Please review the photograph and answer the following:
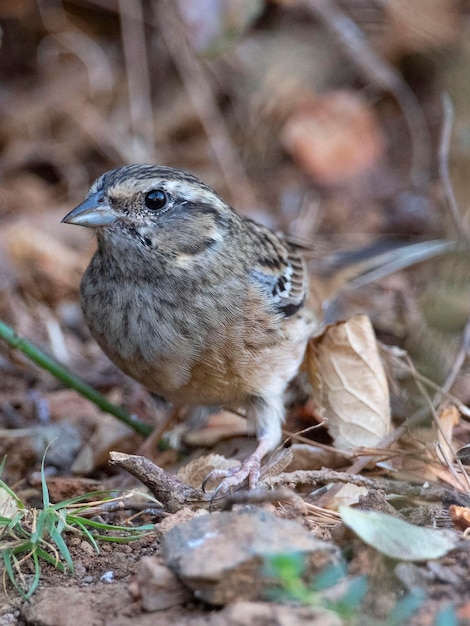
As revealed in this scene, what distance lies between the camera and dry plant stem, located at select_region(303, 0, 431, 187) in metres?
7.89

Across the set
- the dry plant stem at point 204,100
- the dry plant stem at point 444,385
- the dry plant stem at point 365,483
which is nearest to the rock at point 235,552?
the dry plant stem at point 365,483

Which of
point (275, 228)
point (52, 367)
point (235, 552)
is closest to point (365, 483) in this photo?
point (235, 552)

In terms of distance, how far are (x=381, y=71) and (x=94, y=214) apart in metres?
4.83

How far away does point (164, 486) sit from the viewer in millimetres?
3527

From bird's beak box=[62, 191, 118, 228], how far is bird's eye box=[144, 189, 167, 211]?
6.9 inches

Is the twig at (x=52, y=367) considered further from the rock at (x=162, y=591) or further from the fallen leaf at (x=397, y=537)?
the fallen leaf at (x=397, y=537)

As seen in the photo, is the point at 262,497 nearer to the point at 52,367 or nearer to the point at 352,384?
the point at 352,384

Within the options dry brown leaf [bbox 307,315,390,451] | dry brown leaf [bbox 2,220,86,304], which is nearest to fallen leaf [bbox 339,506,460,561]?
dry brown leaf [bbox 307,315,390,451]

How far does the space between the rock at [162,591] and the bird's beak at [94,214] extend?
1.83 metres

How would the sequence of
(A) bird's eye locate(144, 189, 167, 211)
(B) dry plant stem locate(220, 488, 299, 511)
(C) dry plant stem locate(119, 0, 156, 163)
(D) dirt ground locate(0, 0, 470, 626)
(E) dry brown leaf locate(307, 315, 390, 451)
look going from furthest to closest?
(C) dry plant stem locate(119, 0, 156, 163) < (E) dry brown leaf locate(307, 315, 390, 451) < (A) bird's eye locate(144, 189, 167, 211) < (D) dirt ground locate(0, 0, 470, 626) < (B) dry plant stem locate(220, 488, 299, 511)

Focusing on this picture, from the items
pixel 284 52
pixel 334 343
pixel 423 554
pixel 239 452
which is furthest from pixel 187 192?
pixel 284 52

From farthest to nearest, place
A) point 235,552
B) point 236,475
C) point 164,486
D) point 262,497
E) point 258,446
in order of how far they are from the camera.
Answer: point 258,446, point 236,475, point 164,486, point 262,497, point 235,552

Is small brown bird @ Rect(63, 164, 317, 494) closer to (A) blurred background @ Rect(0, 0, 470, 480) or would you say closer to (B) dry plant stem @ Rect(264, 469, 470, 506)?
(B) dry plant stem @ Rect(264, 469, 470, 506)

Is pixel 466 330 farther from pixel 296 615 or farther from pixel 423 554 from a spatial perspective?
pixel 296 615
